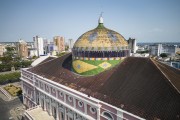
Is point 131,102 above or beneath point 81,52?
beneath

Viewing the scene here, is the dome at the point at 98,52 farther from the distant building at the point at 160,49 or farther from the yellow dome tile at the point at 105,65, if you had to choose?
the distant building at the point at 160,49

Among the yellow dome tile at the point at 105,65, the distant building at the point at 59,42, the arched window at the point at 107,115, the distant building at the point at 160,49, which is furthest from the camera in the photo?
the distant building at the point at 59,42

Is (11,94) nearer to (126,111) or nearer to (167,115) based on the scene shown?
(126,111)

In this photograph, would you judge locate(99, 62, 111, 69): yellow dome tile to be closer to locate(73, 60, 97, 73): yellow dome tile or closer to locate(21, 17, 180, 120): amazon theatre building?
locate(21, 17, 180, 120): amazon theatre building

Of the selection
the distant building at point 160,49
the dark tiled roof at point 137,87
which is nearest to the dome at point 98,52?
the dark tiled roof at point 137,87

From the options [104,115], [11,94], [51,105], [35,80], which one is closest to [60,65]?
[35,80]

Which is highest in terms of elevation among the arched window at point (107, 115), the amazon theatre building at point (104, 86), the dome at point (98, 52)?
the dome at point (98, 52)
